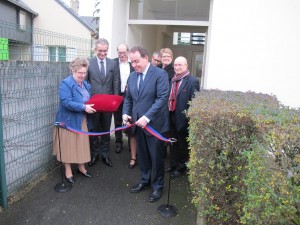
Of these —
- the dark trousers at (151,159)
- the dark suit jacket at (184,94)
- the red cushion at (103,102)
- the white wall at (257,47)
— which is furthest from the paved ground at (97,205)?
the white wall at (257,47)

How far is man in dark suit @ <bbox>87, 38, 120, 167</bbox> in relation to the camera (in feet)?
15.6

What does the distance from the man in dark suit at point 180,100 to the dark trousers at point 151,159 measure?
515mm

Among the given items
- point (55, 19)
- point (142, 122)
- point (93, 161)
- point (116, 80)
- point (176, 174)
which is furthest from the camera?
point (55, 19)

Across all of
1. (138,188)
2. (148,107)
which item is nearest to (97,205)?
(138,188)

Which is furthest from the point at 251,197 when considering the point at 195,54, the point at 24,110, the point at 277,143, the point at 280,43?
the point at 195,54

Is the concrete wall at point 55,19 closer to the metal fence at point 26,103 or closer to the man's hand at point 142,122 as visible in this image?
the metal fence at point 26,103

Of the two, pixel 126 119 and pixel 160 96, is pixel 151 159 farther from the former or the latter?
pixel 160 96

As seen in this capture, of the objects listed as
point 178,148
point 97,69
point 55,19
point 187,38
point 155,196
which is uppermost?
point 55,19

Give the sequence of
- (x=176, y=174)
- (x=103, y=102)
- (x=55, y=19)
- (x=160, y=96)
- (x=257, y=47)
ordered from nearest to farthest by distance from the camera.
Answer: (x=160, y=96)
(x=103, y=102)
(x=176, y=174)
(x=257, y=47)
(x=55, y=19)

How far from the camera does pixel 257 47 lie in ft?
17.8

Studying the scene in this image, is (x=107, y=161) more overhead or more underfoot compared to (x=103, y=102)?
more underfoot

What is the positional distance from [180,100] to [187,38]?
9.12 m

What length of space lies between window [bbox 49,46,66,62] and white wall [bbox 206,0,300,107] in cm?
289

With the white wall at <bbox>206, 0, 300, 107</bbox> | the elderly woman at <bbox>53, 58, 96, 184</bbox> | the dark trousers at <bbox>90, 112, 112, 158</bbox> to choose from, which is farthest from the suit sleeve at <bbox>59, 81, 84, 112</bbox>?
the white wall at <bbox>206, 0, 300, 107</bbox>
